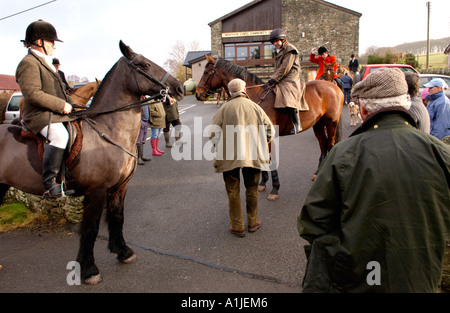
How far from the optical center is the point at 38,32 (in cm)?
329

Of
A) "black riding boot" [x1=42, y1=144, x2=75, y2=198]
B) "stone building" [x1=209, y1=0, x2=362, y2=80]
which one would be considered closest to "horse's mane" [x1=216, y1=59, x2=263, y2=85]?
"black riding boot" [x1=42, y1=144, x2=75, y2=198]

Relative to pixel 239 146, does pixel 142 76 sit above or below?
above

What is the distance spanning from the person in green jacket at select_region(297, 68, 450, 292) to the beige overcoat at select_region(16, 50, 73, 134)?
2821mm

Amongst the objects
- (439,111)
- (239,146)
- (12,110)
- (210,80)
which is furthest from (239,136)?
(12,110)

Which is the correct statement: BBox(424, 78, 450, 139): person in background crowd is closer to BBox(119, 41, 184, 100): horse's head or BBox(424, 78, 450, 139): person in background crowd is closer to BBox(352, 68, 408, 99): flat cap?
BBox(352, 68, 408, 99): flat cap

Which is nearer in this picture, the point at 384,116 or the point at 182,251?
the point at 384,116

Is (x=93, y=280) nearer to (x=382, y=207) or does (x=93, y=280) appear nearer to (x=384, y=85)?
(x=382, y=207)

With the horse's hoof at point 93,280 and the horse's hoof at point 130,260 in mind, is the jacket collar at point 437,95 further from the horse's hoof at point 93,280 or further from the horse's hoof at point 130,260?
the horse's hoof at point 93,280

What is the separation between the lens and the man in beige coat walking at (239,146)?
4227 millimetres

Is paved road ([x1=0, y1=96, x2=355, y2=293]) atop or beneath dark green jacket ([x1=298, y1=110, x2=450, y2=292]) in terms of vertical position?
beneath

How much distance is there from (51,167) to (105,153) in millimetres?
559

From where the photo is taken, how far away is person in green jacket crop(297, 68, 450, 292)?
157 centimetres

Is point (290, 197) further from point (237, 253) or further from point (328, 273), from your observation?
point (328, 273)
